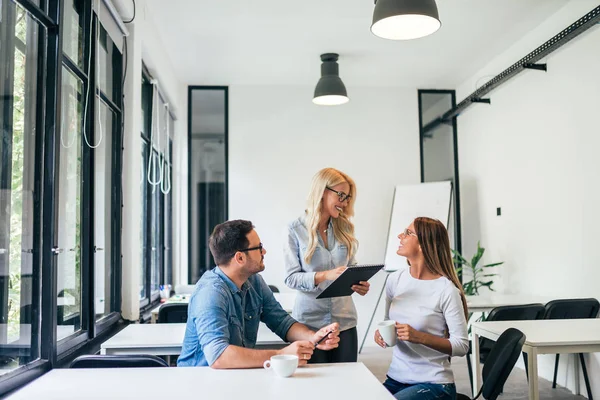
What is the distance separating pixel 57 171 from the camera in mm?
2512

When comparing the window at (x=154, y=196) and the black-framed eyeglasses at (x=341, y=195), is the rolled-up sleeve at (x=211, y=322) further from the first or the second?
the window at (x=154, y=196)

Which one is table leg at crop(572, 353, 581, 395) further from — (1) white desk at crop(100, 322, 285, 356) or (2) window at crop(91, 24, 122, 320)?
(2) window at crop(91, 24, 122, 320)

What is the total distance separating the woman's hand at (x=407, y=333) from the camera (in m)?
2.22

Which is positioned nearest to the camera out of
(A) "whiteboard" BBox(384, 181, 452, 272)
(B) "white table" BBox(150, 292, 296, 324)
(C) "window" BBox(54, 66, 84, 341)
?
(C) "window" BBox(54, 66, 84, 341)

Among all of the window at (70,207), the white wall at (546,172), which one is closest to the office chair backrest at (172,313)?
the window at (70,207)

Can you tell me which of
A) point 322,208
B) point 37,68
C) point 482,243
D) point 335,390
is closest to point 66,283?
point 37,68

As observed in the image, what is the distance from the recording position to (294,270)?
2.84 meters

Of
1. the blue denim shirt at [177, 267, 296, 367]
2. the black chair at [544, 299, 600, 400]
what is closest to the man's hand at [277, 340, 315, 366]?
the blue denim shirt at [177, 267, 296, 367]

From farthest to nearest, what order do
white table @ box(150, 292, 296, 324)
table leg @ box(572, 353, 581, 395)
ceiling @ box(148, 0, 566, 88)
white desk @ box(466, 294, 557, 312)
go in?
ceiling @ box(148, 0, 566, 88) → table leg @ box(572, 353, 581, 395) → white desk @ box(466, 294, 557, 312) → white table @ box(150, 292, 296, 324)

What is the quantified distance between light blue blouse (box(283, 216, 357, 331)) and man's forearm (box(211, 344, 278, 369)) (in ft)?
2.37

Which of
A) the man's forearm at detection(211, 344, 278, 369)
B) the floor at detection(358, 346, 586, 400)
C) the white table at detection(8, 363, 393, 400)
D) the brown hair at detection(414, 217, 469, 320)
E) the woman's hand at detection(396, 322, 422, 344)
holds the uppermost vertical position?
the brown hair at detection(414, 217, 469, 320)

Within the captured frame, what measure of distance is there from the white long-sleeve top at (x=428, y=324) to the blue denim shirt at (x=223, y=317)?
50cm

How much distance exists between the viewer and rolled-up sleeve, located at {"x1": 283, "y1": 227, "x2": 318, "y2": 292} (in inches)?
108

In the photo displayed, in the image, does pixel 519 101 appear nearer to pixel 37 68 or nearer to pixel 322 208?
pixel 322 208
